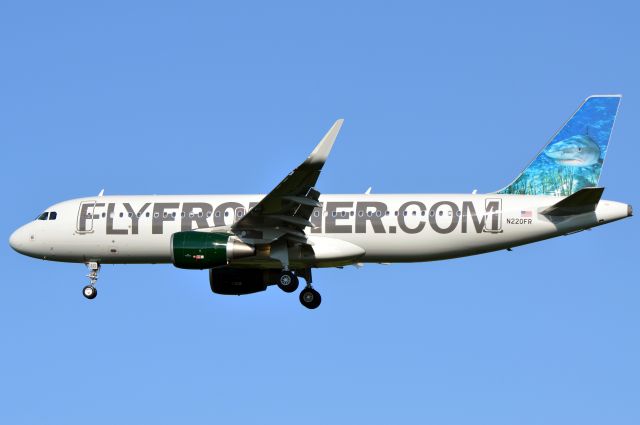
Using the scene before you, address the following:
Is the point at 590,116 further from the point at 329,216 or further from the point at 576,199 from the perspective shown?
the point at 329,216

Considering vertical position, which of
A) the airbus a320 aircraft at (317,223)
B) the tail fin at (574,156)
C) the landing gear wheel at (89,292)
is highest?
the tail fin at (574,156)

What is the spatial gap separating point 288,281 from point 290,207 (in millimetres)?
3463

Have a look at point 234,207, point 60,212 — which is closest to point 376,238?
point 234,207

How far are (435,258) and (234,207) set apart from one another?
7657 mm

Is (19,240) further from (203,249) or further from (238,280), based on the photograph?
(203,249)

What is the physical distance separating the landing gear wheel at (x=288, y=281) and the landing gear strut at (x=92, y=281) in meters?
7.42

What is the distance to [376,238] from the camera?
1898 inches

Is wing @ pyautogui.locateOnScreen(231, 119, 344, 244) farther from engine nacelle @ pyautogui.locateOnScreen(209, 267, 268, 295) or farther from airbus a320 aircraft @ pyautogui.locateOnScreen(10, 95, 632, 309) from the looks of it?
engine nacelle @ pyautogui.locateOnScreen(209, 267, 268, 295)

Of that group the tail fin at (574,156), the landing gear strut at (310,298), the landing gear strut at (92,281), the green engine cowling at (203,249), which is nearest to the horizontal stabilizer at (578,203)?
the tail fin at (574,156)

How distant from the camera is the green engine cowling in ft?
152

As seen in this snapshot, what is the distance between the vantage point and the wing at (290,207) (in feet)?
143

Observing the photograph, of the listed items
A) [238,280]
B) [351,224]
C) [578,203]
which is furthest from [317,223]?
[578,203]

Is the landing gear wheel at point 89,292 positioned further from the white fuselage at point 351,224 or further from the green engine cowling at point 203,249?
the green engine cowling at point 203,249

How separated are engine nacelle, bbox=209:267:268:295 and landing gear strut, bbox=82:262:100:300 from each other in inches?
174
